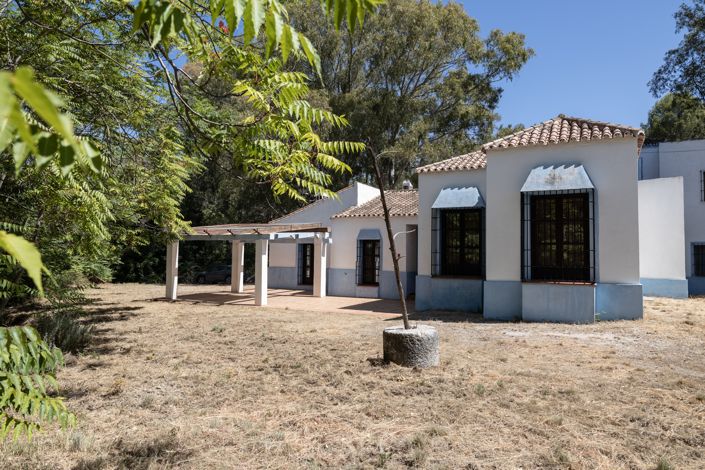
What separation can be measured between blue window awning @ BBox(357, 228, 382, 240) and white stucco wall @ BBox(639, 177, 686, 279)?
9.34m

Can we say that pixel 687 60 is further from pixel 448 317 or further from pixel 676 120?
pixel 448 317

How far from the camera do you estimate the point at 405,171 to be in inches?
1022

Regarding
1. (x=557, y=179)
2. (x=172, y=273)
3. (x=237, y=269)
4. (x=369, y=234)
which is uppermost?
(x=557, y=179)

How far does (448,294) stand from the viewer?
1294 centimetres

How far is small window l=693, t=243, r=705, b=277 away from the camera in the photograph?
1709cm

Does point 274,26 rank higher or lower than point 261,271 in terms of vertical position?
higher

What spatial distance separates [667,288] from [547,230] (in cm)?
652

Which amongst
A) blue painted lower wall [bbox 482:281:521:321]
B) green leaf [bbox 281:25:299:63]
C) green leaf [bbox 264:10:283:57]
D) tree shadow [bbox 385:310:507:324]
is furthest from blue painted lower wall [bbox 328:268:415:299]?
green leaf [bbox 264:10:283:57]

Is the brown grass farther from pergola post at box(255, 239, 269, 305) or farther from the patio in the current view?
pergola post at box(255, 239, 269, 305)

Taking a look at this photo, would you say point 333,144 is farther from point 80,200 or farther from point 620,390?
point 620,390

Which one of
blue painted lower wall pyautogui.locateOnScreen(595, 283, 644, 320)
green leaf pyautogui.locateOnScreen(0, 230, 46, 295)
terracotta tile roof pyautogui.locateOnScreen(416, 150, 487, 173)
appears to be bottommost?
blue painted lower wall pyautogui.locateOnScreen(595, 283, 644, 320)

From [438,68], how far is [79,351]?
23.5 m

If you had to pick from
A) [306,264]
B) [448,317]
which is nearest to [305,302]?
[306,264]

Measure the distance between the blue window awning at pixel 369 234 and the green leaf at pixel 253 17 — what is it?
16368mm
